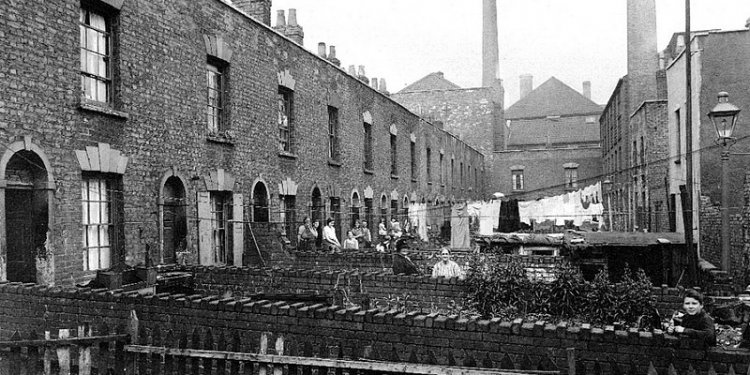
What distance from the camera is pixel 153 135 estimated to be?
38.4 feet

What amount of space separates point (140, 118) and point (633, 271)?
11403 mm

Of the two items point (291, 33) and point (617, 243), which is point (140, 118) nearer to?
point (291, 33)

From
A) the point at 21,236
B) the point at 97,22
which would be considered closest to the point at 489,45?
the point at 97,22

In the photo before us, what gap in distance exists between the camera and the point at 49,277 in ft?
30.4

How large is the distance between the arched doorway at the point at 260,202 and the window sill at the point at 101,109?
17.5 ft

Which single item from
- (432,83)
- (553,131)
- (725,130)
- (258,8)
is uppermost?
(432,83)

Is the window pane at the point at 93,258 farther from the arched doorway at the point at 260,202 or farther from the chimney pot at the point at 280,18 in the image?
the chimney pot at the point at 280,18

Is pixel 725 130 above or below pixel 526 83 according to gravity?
below

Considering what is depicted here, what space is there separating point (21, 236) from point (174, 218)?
11.6 ft

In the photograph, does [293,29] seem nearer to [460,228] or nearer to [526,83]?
[460,228]

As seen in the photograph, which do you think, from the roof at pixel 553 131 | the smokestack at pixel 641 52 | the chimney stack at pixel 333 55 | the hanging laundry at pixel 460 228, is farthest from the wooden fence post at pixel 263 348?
the roof at pixel 553 131

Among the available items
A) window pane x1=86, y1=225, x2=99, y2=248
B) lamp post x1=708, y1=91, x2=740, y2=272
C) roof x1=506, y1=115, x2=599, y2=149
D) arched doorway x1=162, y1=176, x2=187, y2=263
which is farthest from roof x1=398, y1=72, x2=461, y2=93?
window pane x1=86, y1=225, x2=99, y2=248

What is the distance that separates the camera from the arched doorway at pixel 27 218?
9.13 m

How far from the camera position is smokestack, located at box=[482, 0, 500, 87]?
5816cm
